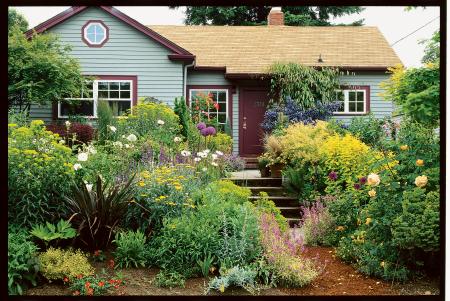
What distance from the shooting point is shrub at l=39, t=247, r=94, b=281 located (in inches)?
193

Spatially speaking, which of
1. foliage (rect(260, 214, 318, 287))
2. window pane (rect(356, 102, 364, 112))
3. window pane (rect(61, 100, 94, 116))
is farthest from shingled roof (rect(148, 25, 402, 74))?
foliage (rect(260, 214, 318, 287))

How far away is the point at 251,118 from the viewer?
14.5m

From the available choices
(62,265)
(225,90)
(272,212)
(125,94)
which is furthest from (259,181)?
(225,90)

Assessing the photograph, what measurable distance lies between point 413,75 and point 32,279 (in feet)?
16.5

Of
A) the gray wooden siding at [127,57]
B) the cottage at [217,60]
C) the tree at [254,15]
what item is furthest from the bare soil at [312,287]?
the tree at [254,15]

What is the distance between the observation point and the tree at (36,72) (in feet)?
37.9

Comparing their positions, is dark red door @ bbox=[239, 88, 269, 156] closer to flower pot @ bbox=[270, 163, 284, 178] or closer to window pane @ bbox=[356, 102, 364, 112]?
window pane @ bbox=[356, 102, 364, 112]

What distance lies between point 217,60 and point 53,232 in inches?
398

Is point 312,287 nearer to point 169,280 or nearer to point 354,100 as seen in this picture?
point 169,280

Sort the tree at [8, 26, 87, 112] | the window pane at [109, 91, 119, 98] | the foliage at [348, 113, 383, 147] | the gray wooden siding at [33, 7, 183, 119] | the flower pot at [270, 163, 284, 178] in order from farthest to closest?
the window pane at [109, 91, 119, 98], the gray wooden siding at [33, 7, 183, 119], the tree at [8, 26, 87, 112], the foliage at [348, 113, 383, 147], the flower pot at [270, 163, 284, 178]

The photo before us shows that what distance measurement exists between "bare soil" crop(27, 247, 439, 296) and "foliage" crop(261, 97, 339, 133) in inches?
311
